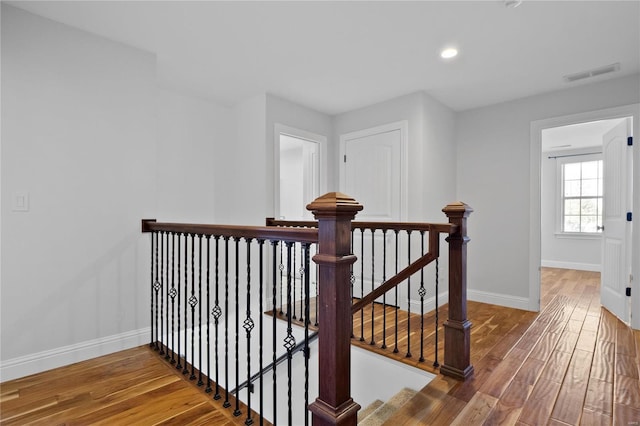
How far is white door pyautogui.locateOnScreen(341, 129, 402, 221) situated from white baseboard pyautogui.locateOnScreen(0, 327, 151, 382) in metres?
2.66

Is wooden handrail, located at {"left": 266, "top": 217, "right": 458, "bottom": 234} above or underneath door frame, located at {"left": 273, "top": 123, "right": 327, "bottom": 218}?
underneath

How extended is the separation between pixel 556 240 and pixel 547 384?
5.63 m


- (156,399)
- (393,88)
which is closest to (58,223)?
(156,399)

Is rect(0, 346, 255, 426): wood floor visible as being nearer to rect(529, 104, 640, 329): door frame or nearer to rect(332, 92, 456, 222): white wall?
rect(332, 92, 456, 222): white wall

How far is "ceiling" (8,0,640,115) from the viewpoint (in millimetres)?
2127

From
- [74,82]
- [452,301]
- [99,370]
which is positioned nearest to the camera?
[452,301]

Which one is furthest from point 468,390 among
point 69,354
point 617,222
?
point 617,222

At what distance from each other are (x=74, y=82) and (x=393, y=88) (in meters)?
2.81

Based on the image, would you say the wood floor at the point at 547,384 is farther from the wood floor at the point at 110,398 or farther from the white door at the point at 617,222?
the wood floor at the point at 110,398

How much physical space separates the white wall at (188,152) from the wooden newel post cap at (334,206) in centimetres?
275

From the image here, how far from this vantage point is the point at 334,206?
1.11m

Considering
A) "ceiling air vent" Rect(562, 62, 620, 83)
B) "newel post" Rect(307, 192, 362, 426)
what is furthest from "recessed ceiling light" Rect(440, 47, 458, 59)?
"newel post" Rect(307, 192, 362, 426)

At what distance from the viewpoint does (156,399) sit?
184 centimetres

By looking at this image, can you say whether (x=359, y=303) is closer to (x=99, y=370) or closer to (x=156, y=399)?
(x=156, y=399)
